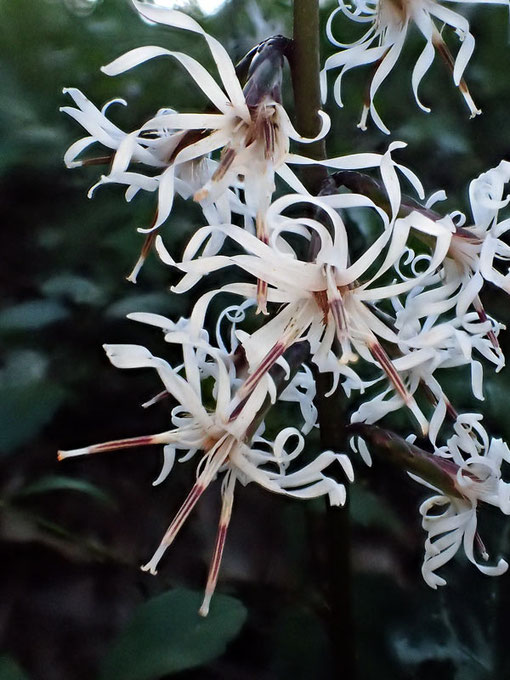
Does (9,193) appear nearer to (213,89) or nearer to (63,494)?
(63,494)

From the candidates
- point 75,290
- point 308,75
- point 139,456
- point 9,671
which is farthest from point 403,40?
point 139,456

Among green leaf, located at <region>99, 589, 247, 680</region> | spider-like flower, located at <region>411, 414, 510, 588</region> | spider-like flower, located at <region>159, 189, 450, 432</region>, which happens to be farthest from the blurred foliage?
spider-like flower, located at <region>159, 189, 450, 432</region>

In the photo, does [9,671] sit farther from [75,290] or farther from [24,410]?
[75,290]

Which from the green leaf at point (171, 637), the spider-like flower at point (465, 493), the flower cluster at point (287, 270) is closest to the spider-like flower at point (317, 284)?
the flower cluster at point (287, 270)

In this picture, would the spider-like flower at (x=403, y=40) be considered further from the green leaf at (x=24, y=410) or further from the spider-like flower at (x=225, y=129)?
the green leaf at (x=24, y=410)

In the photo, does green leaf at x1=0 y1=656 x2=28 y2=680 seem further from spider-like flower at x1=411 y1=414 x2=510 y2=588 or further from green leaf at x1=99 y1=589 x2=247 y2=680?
spider-like flower at x1=411 y1=414 x2=510 y2=588

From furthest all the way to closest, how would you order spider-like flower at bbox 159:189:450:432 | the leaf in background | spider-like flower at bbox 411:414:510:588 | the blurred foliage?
the leaf in background, the blurred foliage, spider-like flower at bbox 411:414:510:588, spider-like flower at bbox 159:189:450:432

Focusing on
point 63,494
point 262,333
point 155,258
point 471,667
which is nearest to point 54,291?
point 155,258

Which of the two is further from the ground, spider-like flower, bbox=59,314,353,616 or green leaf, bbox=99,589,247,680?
spider-like flower, bbox=59,314,353,616
